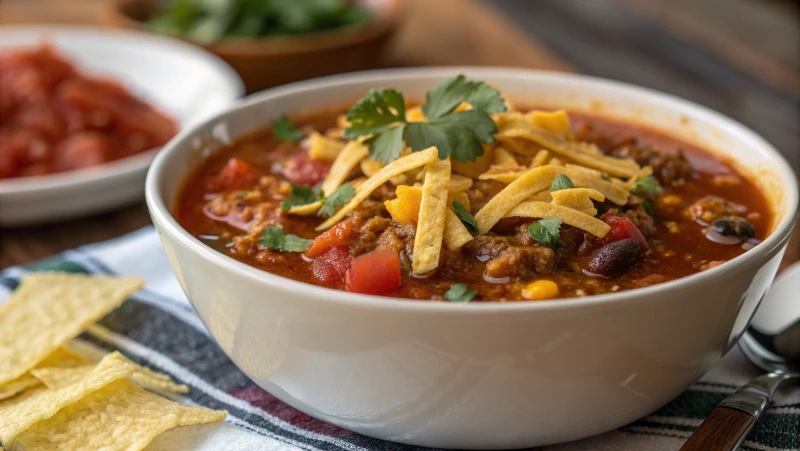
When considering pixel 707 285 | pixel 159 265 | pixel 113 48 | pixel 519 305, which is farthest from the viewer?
pixel 113 48

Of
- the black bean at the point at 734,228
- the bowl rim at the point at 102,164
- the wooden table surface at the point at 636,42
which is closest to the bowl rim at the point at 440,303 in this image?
the black bean at the point at 734,228

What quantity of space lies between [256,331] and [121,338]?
44.9 inches

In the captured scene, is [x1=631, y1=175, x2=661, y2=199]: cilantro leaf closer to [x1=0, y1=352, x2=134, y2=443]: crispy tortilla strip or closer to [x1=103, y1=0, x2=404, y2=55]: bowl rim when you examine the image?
[x1=0, y1=352, x2=134, y2=443]: crispy tortilla strip

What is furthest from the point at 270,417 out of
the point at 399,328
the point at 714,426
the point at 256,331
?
the point at 714,426

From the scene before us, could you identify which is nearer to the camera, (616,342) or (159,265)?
(616,342)

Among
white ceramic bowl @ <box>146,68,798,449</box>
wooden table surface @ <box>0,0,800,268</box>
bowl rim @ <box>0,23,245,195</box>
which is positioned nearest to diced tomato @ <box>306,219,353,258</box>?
white ceramic bowl @ <box>146,68,798,449</box>

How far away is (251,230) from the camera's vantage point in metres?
2.91

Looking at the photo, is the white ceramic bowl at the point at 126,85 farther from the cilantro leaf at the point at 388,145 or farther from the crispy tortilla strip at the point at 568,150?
the crispy tortilla strip at the point at 568,150

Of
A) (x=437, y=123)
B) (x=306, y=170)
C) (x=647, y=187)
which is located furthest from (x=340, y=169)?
(x=647, y=187)

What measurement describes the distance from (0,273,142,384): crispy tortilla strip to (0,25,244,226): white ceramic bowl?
0.96m

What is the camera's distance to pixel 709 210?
9.92ft

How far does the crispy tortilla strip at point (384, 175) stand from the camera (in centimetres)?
279

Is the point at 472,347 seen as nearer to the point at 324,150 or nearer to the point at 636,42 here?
the point at 324,150

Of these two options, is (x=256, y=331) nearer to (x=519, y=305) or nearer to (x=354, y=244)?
(x=354, y=244)
